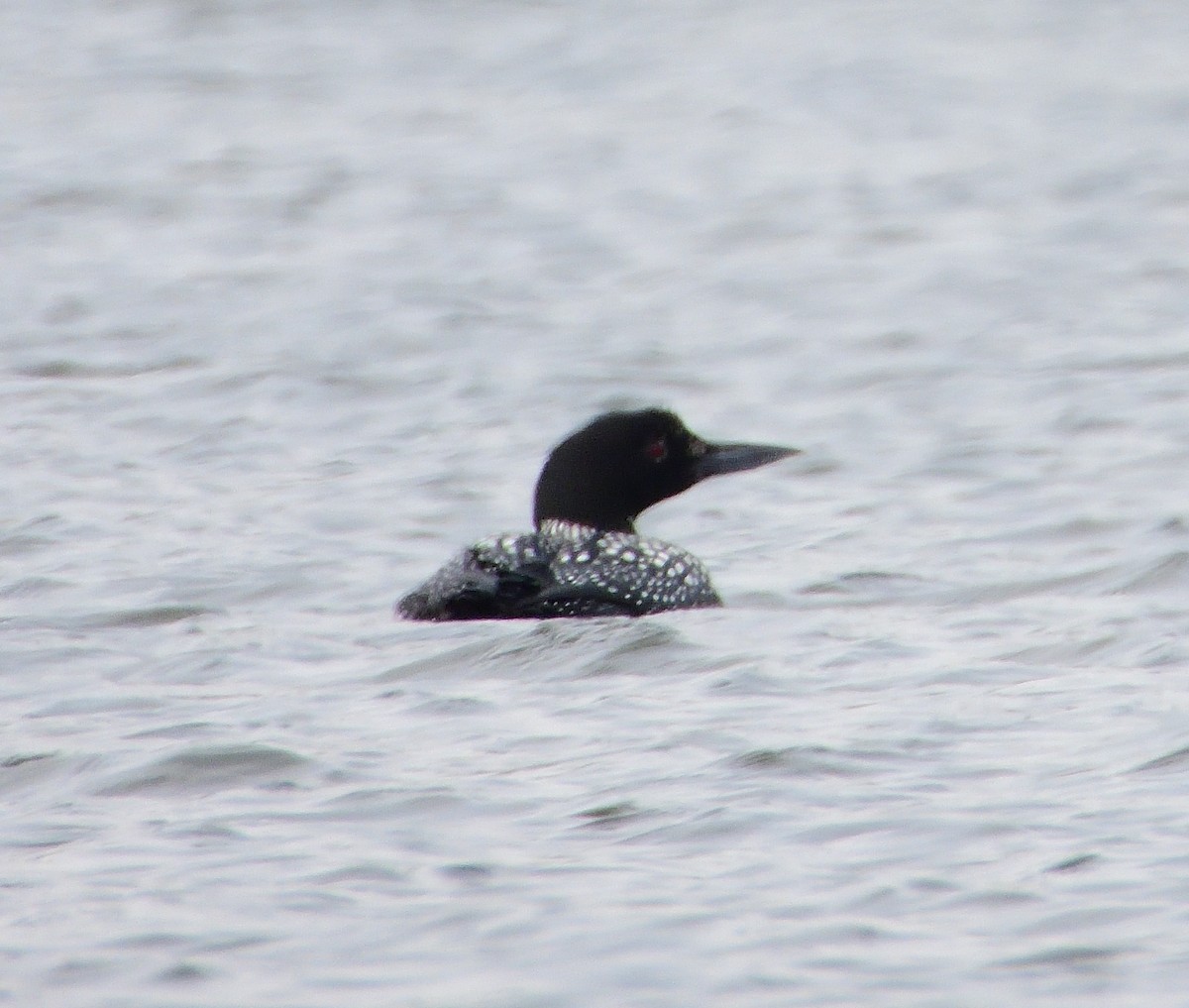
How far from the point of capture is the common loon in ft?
23.2

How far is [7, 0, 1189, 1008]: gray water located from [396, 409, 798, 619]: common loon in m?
0.13

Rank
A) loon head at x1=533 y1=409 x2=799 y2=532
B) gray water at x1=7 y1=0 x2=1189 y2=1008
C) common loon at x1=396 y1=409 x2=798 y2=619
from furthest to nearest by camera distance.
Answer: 1. loon head at x1=533 y1=409 x2=799 y2=532
2. common loon at x1=396 y1=409 x2=798 y2=619
3. gray water at x1=7 y1=0 x2=1189 y2=1008

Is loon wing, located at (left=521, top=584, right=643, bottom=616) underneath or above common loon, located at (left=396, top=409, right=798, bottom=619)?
underneath

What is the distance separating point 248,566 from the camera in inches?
317

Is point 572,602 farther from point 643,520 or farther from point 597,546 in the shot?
point 643,520

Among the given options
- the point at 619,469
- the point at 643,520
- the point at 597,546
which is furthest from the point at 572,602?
the point at 643,520

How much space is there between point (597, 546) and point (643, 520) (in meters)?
1.84

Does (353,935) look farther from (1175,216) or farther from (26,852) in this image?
(1175,216)

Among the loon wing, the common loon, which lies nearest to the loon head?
the common loon

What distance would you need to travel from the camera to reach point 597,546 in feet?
24.1

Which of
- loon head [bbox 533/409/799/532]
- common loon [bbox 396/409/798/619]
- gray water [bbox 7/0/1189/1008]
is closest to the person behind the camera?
gray water [bbox 7/0/1189/1008]

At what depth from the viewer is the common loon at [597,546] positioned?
7059 millimetres

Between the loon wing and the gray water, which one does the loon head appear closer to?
the gray water

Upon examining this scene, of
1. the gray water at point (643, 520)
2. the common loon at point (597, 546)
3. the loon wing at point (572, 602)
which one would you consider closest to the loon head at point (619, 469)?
the common loon at point (597, 546)
